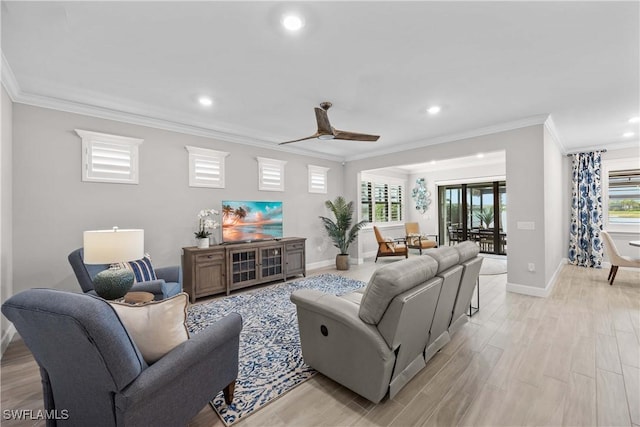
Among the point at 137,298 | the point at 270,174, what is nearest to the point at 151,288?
the point at 137,298

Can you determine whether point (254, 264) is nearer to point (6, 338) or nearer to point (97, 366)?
point (6, 338)

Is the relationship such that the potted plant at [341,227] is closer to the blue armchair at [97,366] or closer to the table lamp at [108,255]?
A: the table lamp at [108,255]

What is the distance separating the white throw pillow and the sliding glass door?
8.11 m

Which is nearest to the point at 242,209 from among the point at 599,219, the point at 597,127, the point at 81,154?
the point at 81,154

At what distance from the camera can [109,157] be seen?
3.58 metres

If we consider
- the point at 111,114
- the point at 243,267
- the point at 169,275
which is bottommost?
the point at 243,267

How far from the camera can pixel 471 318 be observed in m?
3.27

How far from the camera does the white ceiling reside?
6.31 feet

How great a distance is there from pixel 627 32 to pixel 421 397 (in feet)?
Result: 10.6

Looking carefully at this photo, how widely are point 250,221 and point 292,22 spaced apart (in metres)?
3.43

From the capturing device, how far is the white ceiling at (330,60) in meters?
1.92

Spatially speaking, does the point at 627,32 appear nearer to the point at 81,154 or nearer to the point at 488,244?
the point at 81,154

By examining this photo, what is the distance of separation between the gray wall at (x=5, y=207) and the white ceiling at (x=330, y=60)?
33 centimetres

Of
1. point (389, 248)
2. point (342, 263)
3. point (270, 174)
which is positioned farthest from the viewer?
point (389, 248)
